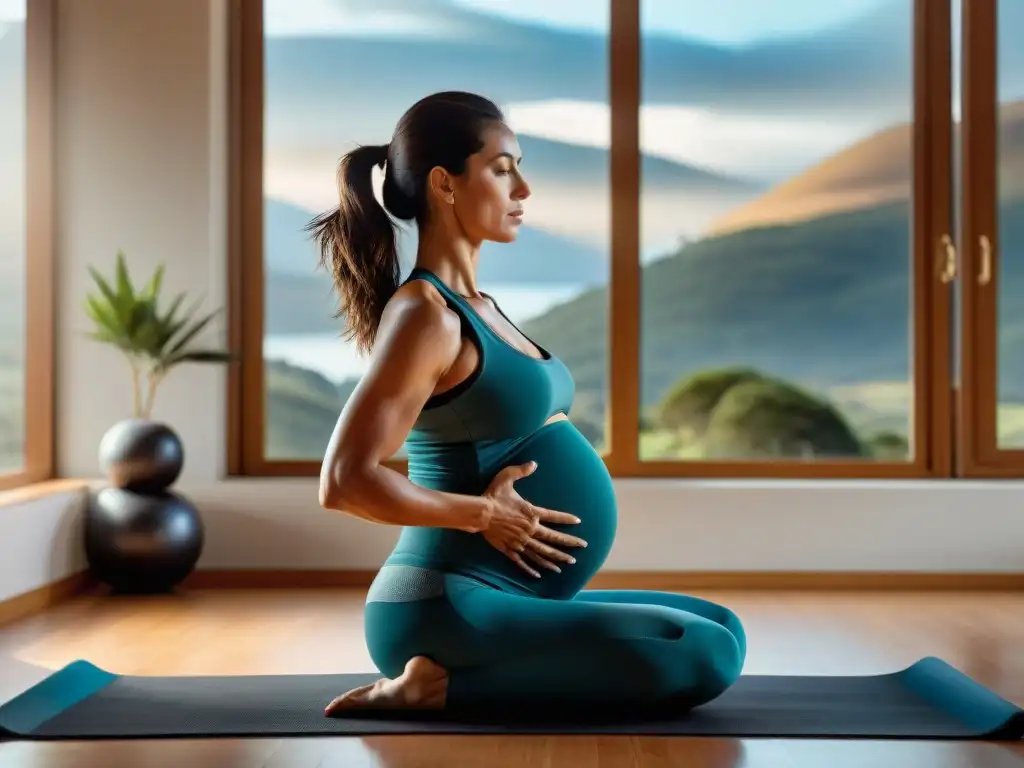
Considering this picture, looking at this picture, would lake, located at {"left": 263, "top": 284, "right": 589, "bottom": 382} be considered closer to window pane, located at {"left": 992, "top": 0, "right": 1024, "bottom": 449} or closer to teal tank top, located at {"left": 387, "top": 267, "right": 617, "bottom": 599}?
window pane, located at {"left": 992, "top": 0, "right": 1024, "bottom": 449}

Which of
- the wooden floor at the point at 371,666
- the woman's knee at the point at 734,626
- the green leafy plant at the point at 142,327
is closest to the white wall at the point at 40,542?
the wooden floor at the point at 371,666

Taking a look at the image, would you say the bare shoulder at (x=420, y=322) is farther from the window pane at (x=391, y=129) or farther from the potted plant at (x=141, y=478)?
the window pane at (x=391, y=129)

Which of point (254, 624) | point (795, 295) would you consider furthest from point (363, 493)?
point (795, 295)

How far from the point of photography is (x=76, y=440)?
4.30 meters

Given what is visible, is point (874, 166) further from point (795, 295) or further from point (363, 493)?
point (363, 493)

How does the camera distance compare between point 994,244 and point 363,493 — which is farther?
point 994,244

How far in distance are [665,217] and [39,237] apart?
211cm

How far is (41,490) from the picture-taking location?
392cm

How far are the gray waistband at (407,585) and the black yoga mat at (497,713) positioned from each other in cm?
22

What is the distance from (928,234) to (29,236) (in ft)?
9.92

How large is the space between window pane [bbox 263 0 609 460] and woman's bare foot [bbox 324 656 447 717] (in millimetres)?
2275

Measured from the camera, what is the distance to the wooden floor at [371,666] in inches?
81.5

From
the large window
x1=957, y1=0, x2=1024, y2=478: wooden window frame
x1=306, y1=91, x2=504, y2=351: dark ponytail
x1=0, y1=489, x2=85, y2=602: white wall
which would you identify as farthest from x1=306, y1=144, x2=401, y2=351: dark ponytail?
x1=957, y1=0, x2=1024, y2=478: wooden window frame

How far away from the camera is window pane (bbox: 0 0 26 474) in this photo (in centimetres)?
410
